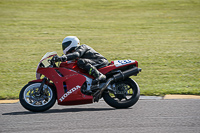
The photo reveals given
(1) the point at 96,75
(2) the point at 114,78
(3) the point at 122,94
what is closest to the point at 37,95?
(1) the point at 96,75

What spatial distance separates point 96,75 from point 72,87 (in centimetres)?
52

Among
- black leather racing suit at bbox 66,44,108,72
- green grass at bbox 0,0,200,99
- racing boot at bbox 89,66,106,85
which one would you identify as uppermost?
black leather racing suit at bbox 66,44,108,72

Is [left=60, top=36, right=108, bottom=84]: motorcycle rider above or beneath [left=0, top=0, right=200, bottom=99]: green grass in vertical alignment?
above

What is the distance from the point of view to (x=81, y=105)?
724 centimetres

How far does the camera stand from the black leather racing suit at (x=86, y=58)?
267 inches

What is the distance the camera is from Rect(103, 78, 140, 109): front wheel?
6793 millimetres

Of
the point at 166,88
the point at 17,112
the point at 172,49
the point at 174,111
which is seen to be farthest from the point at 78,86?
the point at 172,49

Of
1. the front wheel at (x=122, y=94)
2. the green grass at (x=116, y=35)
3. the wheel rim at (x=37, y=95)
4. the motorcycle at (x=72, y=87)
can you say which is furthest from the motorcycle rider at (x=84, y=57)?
the green grass at (x=116, y=35)

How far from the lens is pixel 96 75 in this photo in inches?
265

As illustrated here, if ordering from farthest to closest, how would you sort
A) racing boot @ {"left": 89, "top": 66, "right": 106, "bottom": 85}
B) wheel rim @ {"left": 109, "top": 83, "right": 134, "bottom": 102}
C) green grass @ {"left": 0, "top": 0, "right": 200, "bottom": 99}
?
1. green grass @ {"left": 0, "top": 0, "right": 200, "bottom": 99}
2. wheel rim @ {"left": 109, "top": 83, "right": 134, "bottom": 102}
3. racing boot @ {"left": 89, "top": 66, "right": 106, "bottom": 85}

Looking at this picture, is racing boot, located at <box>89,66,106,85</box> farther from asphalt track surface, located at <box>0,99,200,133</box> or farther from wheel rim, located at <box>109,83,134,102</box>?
asphalt track surface, located at <box>0,99,200,133</box>

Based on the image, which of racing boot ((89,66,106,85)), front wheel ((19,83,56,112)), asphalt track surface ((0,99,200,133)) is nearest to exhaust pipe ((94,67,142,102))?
racing boot ((89,66,106,85))

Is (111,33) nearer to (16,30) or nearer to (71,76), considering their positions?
(16,30)

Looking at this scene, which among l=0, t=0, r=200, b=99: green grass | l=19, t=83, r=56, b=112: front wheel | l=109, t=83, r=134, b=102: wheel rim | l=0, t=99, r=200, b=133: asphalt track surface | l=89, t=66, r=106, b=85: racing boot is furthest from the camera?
l=0, t=0, r=200, b=99: green grass
